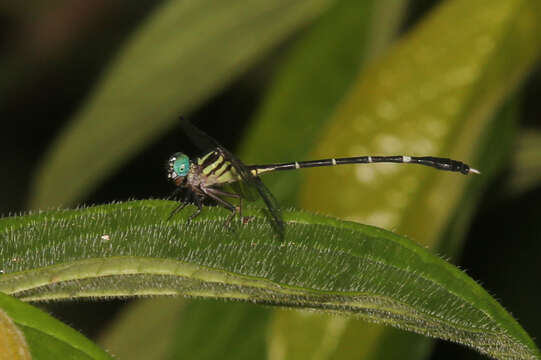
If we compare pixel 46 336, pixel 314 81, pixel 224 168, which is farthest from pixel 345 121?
pixel 46 336

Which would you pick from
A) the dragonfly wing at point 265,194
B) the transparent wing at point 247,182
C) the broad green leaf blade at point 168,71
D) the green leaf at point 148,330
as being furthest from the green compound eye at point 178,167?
the green leaf at point 148,330

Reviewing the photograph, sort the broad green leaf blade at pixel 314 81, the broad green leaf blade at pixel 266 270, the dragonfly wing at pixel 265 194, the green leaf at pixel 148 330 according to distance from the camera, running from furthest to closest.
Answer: the green leaf at pixel 148 330 → the broad green leaf blade at pixel 314 81 → the dragonfly wing at pixel 265 194 → the broad green leaf blade at pixel 266 270

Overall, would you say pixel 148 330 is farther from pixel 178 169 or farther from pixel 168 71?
pixel 168 71

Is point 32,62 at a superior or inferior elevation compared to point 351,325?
superior

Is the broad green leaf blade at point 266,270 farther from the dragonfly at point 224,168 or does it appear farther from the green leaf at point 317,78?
the green leaf at point 317,78

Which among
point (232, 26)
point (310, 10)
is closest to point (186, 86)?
point (232, 26)

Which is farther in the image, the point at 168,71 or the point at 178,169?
the point at 168,71

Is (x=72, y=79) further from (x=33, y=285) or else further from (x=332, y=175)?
(x=33, y=285)
